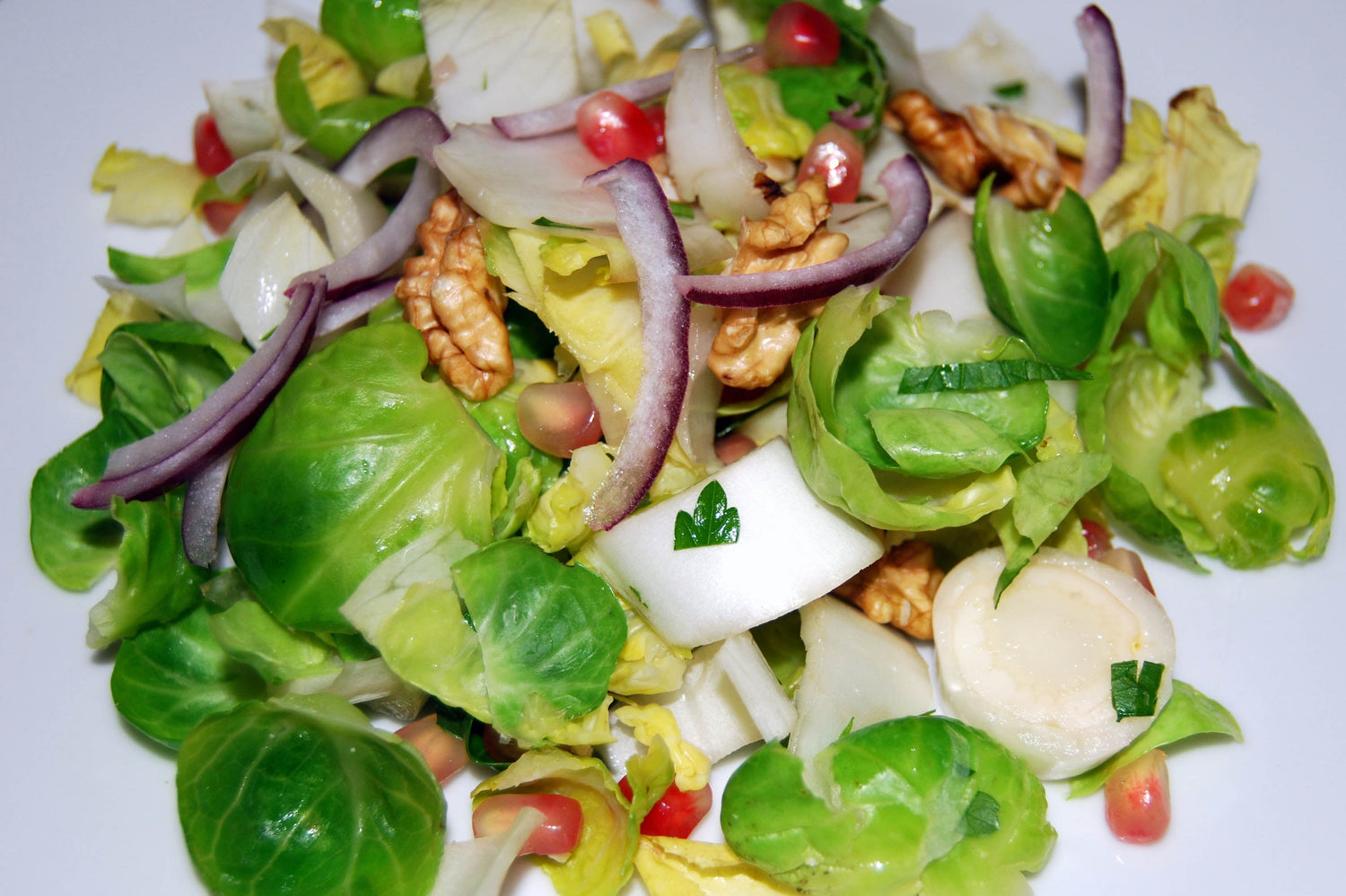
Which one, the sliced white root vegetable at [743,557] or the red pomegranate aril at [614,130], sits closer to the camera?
the sliced white root vegetable at [743,557]

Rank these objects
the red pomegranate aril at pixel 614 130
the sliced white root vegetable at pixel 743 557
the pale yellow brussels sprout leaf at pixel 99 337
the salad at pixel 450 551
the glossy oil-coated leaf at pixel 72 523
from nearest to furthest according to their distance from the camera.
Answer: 1. the salad at pixel 450 551
2. the sliced white root vegetable at pixel 743 557
3. the glossy oil-coated leaf at pixel 72 523
4. the red pomegranate aril at pixel 614 130
5. the pale yellow brussels sprout leaf at pixel 99 337

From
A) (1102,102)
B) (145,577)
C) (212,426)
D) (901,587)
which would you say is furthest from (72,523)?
(1102,102)

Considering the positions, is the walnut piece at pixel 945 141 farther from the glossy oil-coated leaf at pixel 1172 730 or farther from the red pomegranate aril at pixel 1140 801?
the red pomegranate aril at pixel 1140 801

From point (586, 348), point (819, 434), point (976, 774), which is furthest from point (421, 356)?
point (976, 774)

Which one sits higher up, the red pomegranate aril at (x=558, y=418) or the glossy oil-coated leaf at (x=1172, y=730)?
the red pomegranate aril at (x=558, y=418)

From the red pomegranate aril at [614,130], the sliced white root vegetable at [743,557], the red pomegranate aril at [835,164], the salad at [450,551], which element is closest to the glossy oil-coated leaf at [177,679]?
the salad at [450,551]

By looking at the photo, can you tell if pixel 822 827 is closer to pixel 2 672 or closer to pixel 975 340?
pixel 975 340
